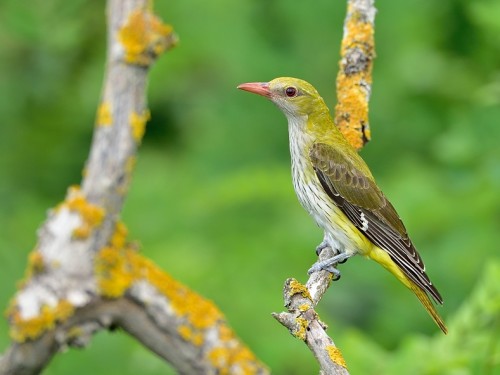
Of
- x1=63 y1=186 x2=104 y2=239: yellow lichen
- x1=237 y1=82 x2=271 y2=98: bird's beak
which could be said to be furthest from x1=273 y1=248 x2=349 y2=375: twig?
x1=237 y1=82 x2=271 y2=98: bird's beak

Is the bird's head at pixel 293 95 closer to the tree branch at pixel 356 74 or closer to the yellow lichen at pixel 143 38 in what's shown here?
the tree branch at pixel 356 74

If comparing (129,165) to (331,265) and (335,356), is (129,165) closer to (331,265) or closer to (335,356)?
(335,356)

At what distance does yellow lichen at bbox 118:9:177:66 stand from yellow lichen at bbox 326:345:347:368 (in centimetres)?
131

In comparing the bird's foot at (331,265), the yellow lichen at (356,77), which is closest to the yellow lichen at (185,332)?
the bird's foot at (331,265)

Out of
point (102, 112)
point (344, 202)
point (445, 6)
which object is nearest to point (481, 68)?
point (445, 6)

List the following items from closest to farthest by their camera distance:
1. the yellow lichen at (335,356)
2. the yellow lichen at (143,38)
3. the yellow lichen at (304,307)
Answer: the yellow lichen at (143,38) → the yellow lichen at (335,356) → the yellow lichen at (304,307)

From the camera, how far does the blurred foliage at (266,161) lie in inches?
245

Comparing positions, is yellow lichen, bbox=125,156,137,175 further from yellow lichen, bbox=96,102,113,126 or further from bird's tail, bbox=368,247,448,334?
bird's tail, bbox=368,247,448,334

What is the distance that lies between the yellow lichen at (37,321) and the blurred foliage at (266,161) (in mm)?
2039

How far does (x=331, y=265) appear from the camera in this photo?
17.7ft

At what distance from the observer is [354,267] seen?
23.1ft

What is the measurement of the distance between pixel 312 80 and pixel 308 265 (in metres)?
2.44

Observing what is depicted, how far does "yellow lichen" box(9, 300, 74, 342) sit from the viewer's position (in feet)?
12.0

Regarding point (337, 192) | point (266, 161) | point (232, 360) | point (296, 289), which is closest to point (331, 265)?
point (337, 192)
